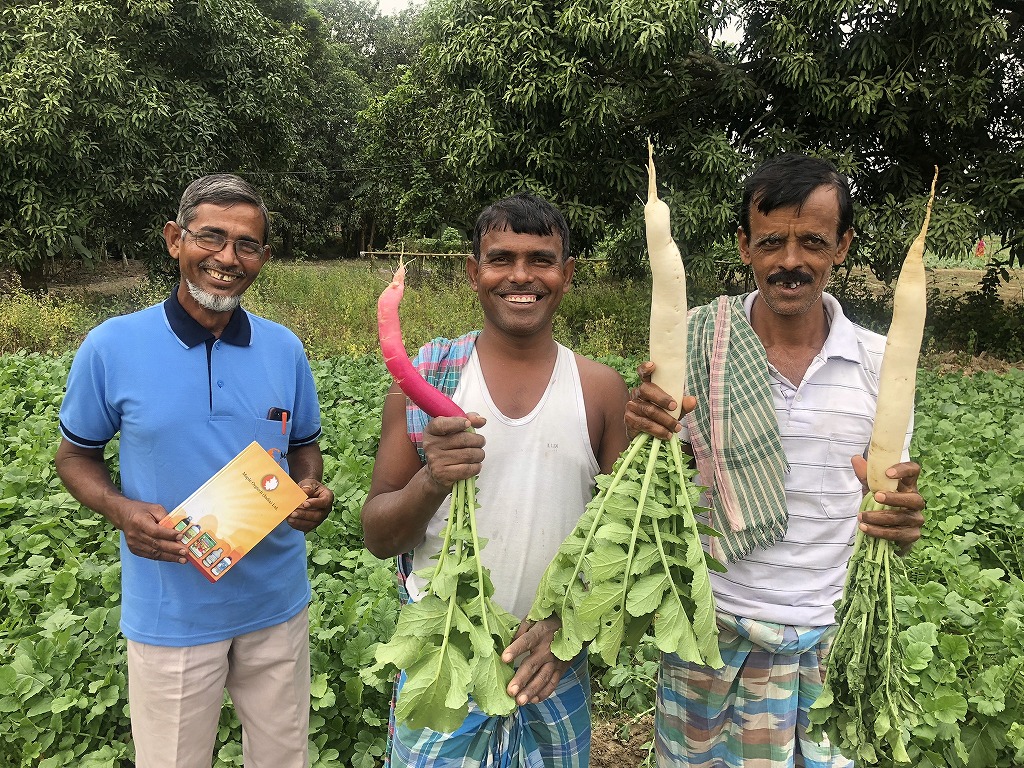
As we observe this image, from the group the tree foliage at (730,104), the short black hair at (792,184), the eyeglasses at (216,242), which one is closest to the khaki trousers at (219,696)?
the eyeglasses at (216,242)

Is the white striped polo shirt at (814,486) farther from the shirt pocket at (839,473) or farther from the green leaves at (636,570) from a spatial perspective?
the green leaves at (636,570)

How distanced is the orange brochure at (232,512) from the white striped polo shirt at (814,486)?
4.25 ft

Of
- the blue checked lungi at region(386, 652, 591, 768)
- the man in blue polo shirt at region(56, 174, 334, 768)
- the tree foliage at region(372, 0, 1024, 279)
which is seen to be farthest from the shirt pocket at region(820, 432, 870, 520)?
the tree foliage at region(372, 0, 1024, 279)

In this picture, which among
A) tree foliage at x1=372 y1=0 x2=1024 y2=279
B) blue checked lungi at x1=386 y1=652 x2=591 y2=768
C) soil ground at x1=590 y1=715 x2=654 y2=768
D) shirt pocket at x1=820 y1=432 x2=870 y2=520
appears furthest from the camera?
tree foliage at x1=372 y1=0 x2=1024 y2=279

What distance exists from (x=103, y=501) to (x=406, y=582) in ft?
2.86

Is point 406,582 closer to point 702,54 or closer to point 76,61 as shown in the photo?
point 702,54

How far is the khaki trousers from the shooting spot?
78.1 inches

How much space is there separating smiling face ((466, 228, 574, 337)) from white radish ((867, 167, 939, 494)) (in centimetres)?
79

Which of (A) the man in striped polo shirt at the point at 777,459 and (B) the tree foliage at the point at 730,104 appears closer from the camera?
(A) the man in striped polo shirt at the point at 777,459

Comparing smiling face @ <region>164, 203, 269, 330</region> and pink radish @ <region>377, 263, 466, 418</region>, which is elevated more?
smiling face @ <region>164, 203, 269, 330</region>

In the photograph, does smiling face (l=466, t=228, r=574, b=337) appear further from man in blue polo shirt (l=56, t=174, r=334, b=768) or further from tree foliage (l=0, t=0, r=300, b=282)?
tree foliage (l=0, t=0, r=300, b=282)

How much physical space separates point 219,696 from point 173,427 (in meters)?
0.82

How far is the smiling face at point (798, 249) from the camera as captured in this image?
1.77m

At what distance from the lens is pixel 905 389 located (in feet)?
5.34
